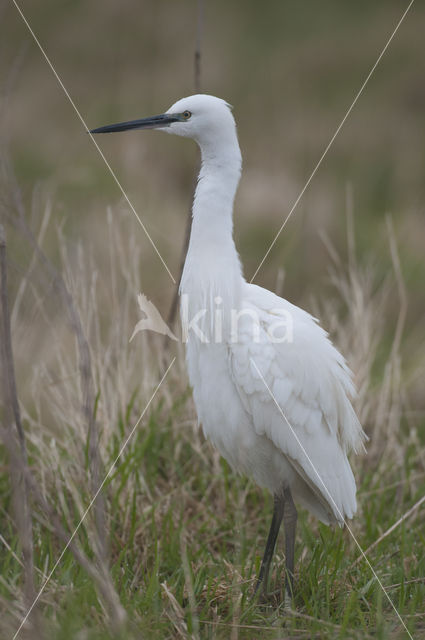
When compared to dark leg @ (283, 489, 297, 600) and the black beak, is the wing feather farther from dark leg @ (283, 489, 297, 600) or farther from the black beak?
the black beak

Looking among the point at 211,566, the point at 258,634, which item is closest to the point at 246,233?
the point at 211,566

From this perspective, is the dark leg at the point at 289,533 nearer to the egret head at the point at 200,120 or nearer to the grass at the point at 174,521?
the grass at the point at 174,521

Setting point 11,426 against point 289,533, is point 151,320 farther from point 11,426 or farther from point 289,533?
point 11,426

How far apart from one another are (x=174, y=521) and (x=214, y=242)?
4.28ft

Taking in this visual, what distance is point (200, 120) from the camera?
9.02ft

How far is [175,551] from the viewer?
3.03 metres

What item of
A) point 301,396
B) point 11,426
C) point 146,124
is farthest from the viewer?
point 146,124

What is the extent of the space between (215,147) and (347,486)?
4.43 feet

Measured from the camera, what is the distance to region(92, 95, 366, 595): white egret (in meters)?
2.67

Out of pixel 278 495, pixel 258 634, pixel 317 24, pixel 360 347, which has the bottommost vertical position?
pixel 258 634

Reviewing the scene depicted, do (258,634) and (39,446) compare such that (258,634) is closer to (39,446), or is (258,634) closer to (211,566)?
(211,566)

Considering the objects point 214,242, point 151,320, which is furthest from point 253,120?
point 214,242

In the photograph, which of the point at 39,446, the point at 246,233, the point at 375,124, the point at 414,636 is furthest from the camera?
the point at 375,124

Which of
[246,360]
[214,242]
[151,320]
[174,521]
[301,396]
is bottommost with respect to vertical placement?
[174,521]
